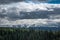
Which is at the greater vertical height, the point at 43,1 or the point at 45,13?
the point at 43,1

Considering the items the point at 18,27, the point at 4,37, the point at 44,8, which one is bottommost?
the point at 4,37

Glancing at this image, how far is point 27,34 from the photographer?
162 inches

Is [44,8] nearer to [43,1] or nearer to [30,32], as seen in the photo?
[43,1]

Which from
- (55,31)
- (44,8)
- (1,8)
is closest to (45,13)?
(44,8)

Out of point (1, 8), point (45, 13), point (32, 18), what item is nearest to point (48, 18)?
point (45, 13)

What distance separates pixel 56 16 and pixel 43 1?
49cm

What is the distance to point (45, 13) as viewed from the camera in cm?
397

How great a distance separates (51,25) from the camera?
400cm

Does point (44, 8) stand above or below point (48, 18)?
above

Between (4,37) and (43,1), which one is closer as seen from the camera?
(43,1)

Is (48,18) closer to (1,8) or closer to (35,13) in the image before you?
(35,13)

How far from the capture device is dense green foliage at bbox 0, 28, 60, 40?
405 centimetres

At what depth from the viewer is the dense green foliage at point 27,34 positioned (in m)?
4.05

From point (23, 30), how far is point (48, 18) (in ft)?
2.31
